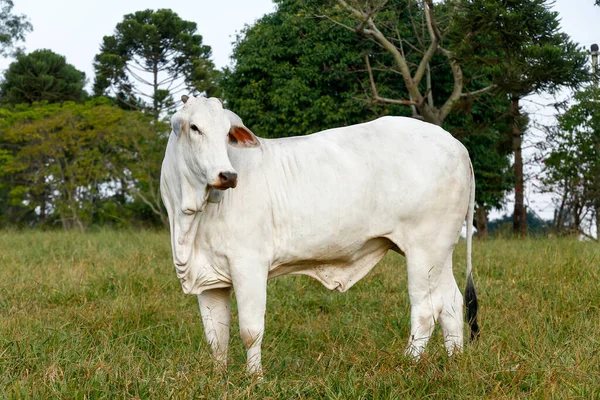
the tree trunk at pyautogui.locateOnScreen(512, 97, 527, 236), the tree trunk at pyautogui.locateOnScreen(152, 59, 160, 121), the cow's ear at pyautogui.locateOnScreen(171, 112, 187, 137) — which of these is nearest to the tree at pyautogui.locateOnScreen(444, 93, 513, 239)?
the tree trunk at pyautogui.locateOnScreen(512, 97, 527, 236)

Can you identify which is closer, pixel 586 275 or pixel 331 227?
pixel 331 227

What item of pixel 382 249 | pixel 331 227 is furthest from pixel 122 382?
pixel 382 249

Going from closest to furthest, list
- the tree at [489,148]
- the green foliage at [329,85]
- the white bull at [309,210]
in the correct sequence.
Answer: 1. the white bull at [309,210]
2. the tree at [489,148]
3. the green foliage at [329,85]

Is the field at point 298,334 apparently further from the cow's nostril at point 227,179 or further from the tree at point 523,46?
the tree at point 523,46

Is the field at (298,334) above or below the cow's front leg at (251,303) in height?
below

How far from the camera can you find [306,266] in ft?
13.7

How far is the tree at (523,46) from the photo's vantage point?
498 inches

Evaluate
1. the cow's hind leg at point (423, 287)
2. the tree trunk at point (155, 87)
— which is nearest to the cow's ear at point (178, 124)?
the cow's hind leg at point (423, 287)

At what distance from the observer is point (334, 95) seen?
18359 millimetres

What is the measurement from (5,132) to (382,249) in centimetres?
2284

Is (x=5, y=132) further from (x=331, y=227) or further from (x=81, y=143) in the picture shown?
(x=331, y=227)

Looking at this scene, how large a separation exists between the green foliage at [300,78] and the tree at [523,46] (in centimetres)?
382

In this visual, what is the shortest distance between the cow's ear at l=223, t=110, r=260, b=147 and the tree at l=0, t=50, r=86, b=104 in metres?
28.2

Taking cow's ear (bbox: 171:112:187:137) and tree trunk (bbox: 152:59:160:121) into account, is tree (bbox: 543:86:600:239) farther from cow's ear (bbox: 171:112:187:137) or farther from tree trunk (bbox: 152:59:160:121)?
tree trunk (bbox: 152:59:160:121)
